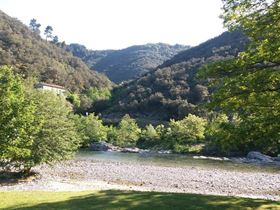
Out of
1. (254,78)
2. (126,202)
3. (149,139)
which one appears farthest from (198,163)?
(254,78)

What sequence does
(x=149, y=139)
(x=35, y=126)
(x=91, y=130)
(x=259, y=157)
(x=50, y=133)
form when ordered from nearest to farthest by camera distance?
(x=35, y=126) < (x=50, y=133) < (x=259, y=157) < (x=91, y=130) < (x=149, y=139)

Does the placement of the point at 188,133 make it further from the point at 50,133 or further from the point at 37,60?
the point at 37,60

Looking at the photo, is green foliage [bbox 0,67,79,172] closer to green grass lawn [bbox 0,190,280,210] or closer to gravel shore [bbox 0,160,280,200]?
gravel shore [bbox 0,160,280,200]

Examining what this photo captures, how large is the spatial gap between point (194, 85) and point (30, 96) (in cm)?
10040

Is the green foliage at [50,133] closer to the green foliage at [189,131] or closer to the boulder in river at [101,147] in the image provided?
the boulder in river at [101,147]

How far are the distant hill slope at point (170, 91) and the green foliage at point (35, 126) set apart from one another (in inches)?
3267

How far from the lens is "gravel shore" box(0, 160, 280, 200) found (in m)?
30.0

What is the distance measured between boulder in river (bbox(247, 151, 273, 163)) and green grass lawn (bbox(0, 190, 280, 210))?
45.1 meters

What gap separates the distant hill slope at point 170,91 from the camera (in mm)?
125562

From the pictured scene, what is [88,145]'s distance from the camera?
86312 millimetres

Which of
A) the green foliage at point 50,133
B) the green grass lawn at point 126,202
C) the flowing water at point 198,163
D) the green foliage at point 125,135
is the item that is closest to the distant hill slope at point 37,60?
the green foliage at point 125,135

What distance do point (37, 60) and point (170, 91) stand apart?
60399 mm

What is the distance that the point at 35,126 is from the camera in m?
30.2

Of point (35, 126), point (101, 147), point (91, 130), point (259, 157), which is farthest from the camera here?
point (91, 130)
